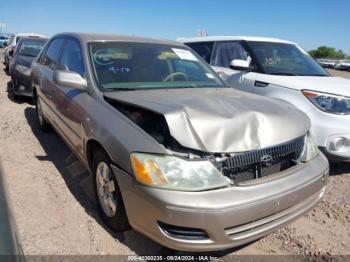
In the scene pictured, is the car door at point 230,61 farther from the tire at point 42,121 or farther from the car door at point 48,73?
the tire at point 42,121

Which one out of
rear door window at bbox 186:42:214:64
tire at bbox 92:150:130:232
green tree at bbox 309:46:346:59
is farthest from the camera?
green tree at bbox 309:46:346:59

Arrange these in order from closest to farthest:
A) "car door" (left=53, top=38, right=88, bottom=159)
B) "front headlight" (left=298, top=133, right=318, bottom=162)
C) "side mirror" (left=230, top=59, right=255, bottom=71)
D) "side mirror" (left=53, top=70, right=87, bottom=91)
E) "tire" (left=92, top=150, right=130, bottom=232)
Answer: "tire" (left=92, top=150, right=130, bottom=232), "front headlight" (left=298, top=133, right=318, bottom=162), "side mirror" (left=53, top=70, right=87, bottom=91), "car door" (left=53, top=38, right=88, bottom=159), "side mirror" (left=230, top=59, right=255, bottom=71)

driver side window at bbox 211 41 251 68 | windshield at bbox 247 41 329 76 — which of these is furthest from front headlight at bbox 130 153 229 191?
driver side window at bbox 211 41 251 68

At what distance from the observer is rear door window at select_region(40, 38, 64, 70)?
4.61 meters

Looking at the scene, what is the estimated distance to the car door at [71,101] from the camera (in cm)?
339

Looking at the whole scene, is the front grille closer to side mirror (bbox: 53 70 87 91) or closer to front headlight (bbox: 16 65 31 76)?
side mirror (bbox: 53 70 87 91)

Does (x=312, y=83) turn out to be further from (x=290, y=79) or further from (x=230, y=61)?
(x=230, y=61)

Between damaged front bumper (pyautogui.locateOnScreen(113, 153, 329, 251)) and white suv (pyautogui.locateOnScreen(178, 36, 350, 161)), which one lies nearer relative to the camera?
damaged front bumper (pyautogui.locateOnScreen(113, 153, 329, 251))

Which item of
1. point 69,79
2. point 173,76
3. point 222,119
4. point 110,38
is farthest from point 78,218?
point 110,38

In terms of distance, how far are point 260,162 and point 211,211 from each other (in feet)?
1.90

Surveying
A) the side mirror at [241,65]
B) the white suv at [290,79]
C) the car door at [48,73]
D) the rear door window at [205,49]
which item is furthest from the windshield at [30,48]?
the side mirror at [241,65]

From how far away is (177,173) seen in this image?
2277 millimetres

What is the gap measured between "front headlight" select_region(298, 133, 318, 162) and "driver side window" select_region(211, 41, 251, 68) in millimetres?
2904

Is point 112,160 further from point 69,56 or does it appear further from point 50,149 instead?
point 50,149
